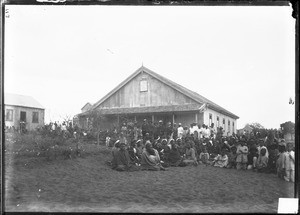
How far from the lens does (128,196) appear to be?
4.85 m

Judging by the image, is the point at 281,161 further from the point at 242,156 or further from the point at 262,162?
the point at 242,156

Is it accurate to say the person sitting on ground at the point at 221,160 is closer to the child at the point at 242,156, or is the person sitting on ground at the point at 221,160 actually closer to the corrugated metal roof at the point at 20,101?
the child at the point at 242,156

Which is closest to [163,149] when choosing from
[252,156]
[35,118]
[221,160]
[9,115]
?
[221,160]

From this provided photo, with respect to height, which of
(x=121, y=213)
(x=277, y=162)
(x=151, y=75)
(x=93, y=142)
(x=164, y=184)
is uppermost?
(x=151, y=75)

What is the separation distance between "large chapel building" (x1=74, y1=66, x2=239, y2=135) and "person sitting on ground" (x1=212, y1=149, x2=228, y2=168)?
0.35 metres

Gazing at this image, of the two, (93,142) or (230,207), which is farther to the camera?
(93,142)

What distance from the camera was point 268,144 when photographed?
5.12m

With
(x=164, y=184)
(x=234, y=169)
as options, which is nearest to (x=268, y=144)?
(x=234, y=169)

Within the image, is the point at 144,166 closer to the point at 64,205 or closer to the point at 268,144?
the point at 64,205

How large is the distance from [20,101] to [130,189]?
2086mm

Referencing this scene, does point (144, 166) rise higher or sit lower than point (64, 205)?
higher

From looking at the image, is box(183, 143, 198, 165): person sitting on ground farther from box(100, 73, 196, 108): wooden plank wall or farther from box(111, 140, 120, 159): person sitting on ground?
box(111, 140, 120, 159): person sitting on ground

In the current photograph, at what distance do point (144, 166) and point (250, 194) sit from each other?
5.42ft

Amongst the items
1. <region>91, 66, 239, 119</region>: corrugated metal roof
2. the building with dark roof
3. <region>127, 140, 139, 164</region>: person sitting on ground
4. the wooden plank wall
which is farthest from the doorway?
<region>127, 140, 139, 164</region>: person sitting on ground
